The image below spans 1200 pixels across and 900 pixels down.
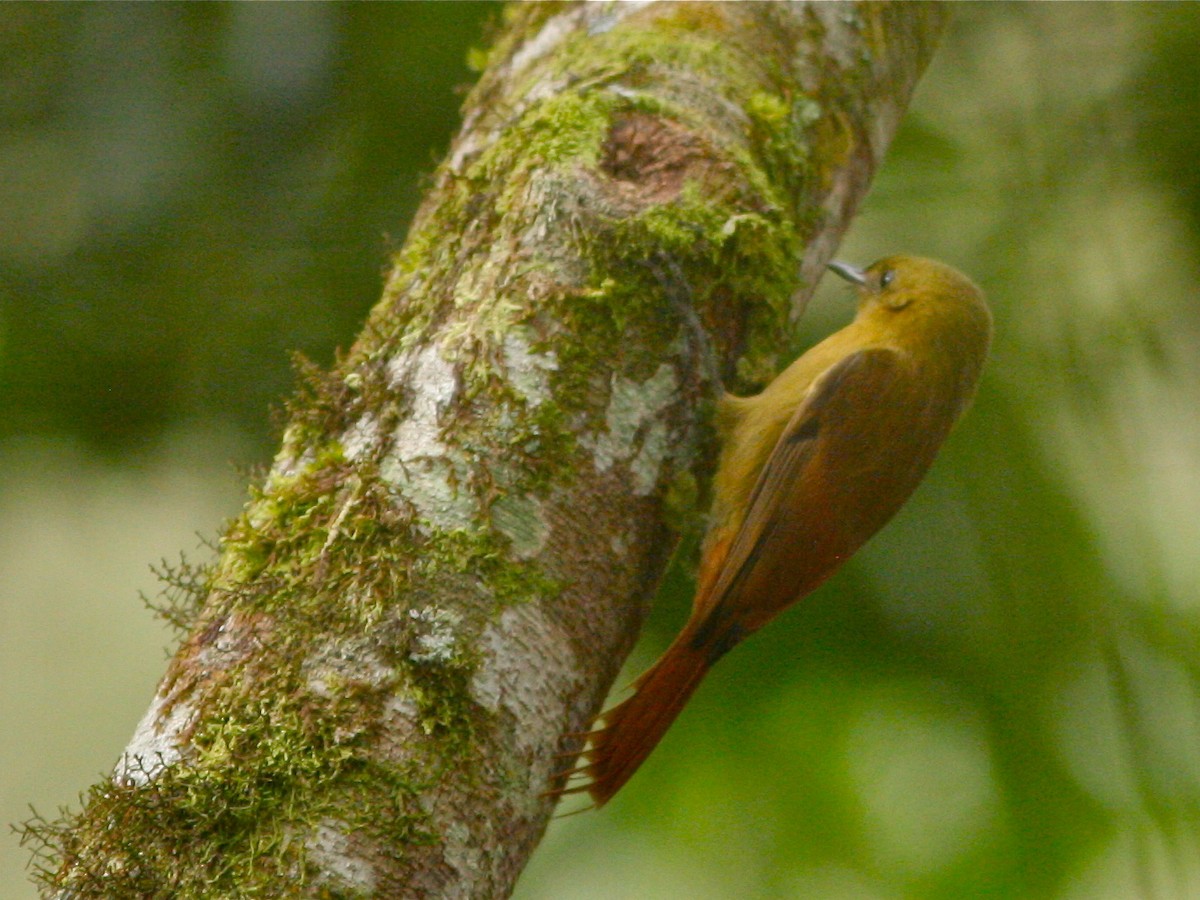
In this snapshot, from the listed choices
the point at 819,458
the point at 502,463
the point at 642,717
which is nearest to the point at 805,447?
the point at 819,458

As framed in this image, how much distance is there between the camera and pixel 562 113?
2.30 metres

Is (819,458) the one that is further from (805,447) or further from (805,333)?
(805,333)

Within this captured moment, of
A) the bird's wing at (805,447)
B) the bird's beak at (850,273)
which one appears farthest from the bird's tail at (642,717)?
the bird's beak at (850,273)

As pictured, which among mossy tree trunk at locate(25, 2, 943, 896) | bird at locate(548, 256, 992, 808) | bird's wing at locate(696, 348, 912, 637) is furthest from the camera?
bird's wing at locate(696, 348, 912, 637)

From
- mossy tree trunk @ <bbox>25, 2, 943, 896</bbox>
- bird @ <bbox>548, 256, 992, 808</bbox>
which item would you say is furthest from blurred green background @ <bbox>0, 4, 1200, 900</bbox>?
mossy tree trunk @ <bbox>25, 2, 943, 896</bbox>

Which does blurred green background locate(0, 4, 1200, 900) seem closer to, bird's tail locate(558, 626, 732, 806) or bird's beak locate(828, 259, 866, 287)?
bird's beak locate(828, 259, 866, 287)

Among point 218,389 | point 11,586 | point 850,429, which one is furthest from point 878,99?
point 11,586

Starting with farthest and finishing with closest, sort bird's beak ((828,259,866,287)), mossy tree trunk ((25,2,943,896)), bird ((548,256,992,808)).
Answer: bird's beak ((828,259,866,287)) < bird ((548,256,992,808)) < mossy tree trunk ((25,2,943,896))

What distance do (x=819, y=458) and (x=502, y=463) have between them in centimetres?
107

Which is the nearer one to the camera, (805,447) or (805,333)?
(805,447)

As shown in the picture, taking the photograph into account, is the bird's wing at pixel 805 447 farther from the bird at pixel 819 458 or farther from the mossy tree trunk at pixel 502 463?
the mossy tree trunk at pixel 502 463

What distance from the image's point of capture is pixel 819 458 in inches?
109

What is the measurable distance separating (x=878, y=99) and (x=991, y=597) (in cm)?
116

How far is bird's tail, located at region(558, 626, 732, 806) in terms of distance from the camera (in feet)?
7.02
